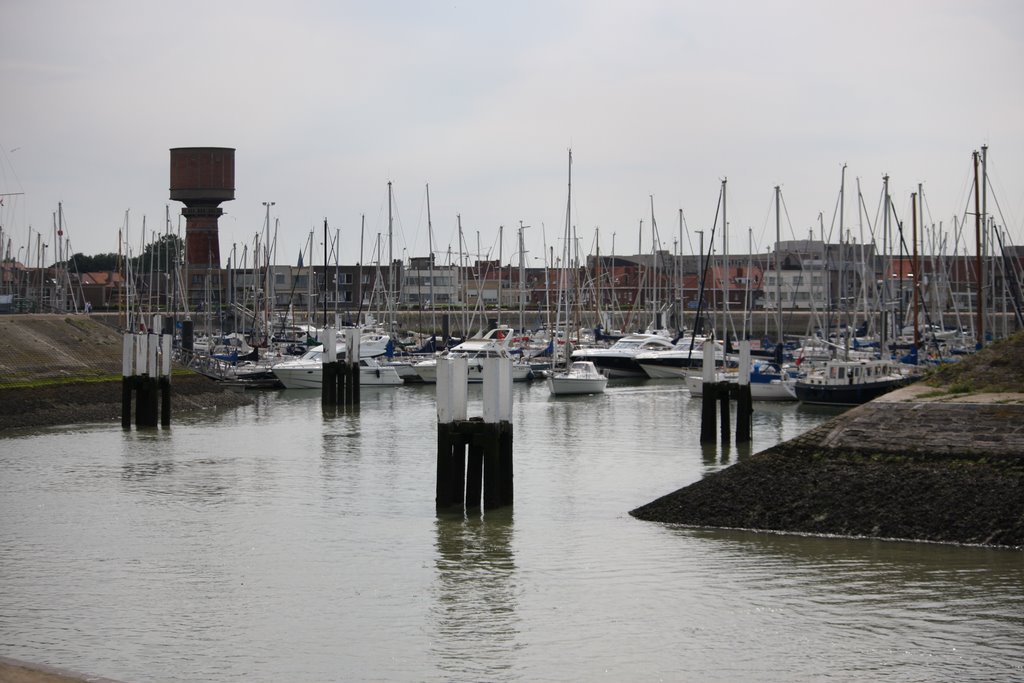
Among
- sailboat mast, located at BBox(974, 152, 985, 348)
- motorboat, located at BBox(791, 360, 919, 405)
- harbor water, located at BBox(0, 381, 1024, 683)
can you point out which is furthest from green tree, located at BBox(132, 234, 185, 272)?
harbor water, located at BBox(0, 381, 1024, 683)

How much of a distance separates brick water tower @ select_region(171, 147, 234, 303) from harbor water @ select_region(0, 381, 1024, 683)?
243 ft

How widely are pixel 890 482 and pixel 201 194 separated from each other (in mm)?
88709

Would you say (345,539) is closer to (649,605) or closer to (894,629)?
(649,605)

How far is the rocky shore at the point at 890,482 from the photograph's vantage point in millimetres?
22797

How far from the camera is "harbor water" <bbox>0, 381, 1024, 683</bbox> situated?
56.4 feet

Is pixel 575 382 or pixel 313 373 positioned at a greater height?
pixel 313 373

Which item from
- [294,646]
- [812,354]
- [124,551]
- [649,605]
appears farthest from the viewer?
[812,354]

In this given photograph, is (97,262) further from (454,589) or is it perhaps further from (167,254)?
(454,589)

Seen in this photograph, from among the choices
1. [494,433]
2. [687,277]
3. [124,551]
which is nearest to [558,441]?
[494,433]

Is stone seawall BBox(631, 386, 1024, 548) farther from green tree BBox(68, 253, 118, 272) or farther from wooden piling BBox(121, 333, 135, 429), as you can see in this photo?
green tree BBox(68, 253, 118, 272)

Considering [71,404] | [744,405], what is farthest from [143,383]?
[744,405]

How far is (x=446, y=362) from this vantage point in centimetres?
2539

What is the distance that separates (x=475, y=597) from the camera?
68.0 feet

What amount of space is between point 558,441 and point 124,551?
2070 cm
